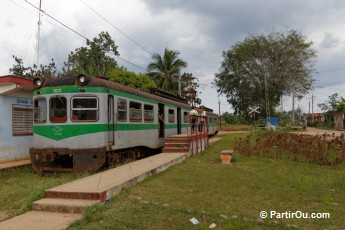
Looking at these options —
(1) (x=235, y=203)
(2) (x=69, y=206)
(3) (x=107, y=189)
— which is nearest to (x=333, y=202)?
(1) (x=235, y=203)

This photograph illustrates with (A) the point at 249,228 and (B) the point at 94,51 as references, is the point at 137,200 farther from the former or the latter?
(B) the point at 94,51

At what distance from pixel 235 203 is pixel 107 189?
2366mm

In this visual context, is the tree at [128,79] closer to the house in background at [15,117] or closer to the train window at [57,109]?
the house in background at [15,117]

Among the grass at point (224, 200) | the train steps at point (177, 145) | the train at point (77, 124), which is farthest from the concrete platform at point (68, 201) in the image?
the train steps at point (177, 145)

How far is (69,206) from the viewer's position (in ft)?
19.5

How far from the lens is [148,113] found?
13.6 metres

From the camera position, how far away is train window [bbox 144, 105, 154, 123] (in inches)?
523

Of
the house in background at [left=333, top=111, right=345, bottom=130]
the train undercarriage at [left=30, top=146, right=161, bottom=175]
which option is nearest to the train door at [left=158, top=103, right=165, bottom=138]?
the train undercarriage at [left=30, top=146, right=161, bottom=175]

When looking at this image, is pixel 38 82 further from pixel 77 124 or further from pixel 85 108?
pixel 77 124

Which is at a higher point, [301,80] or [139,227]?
[301,80]

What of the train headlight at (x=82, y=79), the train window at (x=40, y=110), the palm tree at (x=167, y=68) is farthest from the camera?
the palm tree at (x=167, y=68)

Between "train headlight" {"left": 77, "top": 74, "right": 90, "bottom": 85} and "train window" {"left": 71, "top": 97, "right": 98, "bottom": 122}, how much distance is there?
1.49 ft

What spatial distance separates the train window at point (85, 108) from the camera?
9.85m

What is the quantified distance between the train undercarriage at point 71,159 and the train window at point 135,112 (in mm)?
1675
